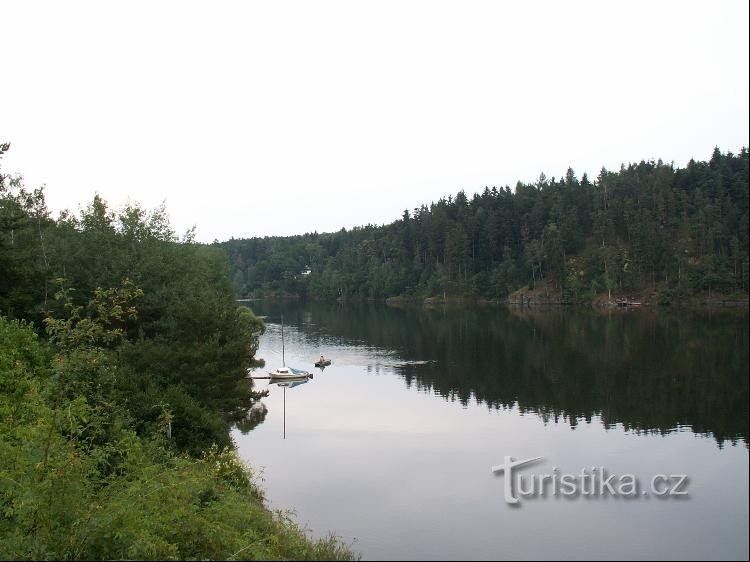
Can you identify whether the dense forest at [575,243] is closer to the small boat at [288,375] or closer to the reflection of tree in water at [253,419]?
the small boat at [288,375]

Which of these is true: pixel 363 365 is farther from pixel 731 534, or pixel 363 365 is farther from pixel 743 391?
pixel 731 534

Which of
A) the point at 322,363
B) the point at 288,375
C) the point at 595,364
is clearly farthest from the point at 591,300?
the point at 288,375

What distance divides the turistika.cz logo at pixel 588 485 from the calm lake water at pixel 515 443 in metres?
0.36

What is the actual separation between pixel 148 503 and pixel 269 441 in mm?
20228

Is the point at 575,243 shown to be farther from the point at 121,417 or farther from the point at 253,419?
the point at 121,417

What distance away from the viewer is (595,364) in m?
49.7

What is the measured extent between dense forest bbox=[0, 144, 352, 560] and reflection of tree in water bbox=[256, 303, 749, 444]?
18.5 m

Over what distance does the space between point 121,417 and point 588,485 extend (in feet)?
54.8

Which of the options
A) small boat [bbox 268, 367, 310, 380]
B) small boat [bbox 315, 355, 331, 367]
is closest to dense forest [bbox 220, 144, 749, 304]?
small boat [bbox 315, 355, 331, 367]

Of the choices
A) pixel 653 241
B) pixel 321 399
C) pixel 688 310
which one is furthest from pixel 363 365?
pixel 653 241

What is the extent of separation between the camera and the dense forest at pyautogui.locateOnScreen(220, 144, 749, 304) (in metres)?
88.9

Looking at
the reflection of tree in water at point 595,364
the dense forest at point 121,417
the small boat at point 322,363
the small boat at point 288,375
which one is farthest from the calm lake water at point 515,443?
the dense forest at point 121,417

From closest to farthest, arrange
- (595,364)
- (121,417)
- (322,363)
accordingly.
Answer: (121,417)
(595,364)
(322,363)

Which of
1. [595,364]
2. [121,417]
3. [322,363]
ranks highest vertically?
[121,417]
